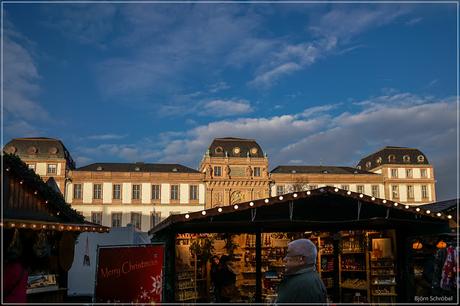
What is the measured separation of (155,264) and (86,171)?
1685 inches

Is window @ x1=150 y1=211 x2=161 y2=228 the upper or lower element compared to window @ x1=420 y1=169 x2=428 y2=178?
lower

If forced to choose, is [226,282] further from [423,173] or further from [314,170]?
[423,173]

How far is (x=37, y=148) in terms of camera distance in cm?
4953

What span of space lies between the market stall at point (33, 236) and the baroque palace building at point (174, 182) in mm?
38613

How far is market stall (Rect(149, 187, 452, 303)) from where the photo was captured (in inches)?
435

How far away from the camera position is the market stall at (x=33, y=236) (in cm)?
734

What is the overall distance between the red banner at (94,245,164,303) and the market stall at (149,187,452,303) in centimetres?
207

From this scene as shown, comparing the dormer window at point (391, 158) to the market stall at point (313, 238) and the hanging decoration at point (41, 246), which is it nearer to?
the market stall at point (313, 238)

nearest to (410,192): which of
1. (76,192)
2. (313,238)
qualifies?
(76,192)

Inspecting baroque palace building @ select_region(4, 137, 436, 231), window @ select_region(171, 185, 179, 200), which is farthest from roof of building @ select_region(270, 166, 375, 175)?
window @ select_region(171, 185, 179, 200)

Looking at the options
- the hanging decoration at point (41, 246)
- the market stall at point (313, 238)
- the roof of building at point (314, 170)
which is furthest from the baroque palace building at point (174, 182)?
the hanging decoration at point (41, 246)

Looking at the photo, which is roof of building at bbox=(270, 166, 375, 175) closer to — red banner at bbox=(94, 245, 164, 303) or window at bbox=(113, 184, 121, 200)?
window at bbox=(113, 184, 121, 200)

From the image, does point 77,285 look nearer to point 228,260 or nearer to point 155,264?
point 228,260

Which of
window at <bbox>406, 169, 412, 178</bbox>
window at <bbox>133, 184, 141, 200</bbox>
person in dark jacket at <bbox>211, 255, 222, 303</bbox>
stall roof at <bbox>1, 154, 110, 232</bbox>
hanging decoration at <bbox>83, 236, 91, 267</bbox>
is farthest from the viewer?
window at <bbox>406, 169, 412, 178</bbox>
